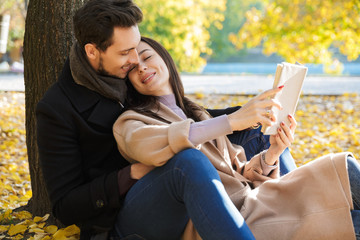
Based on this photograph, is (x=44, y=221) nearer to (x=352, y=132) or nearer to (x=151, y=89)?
(x=151, y=89)

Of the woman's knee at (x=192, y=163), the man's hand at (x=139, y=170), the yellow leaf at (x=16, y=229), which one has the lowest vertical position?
the yellow leaf at (x=16, y=229)

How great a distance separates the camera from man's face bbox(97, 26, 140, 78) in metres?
2.34

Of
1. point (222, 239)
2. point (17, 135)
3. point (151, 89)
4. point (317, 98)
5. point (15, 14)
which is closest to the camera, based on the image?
point (222, 239)

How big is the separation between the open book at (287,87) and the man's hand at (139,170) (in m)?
0.57

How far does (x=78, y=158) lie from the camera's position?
231 centimetres

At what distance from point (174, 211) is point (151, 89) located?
2.29ft

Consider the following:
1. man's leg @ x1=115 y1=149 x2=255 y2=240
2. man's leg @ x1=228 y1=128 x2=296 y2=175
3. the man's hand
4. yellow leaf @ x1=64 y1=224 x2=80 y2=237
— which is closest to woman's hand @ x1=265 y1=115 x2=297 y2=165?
man's leg @ x1=228 y1=128 x2=296 y2=175

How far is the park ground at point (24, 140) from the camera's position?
116 inches

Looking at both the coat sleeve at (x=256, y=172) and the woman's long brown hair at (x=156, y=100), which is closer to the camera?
the woman's long brown hair at (x=156, y=100)

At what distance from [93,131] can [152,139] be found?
37 centimetres

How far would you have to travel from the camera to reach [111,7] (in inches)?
90.3

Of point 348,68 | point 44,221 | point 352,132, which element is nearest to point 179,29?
point 352,132

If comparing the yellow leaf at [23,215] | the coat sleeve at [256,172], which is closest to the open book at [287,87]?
the coat sleeve at [256,172]

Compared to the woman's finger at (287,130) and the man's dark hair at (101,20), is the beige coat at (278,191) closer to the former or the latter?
the woman's finger at (287,130)
